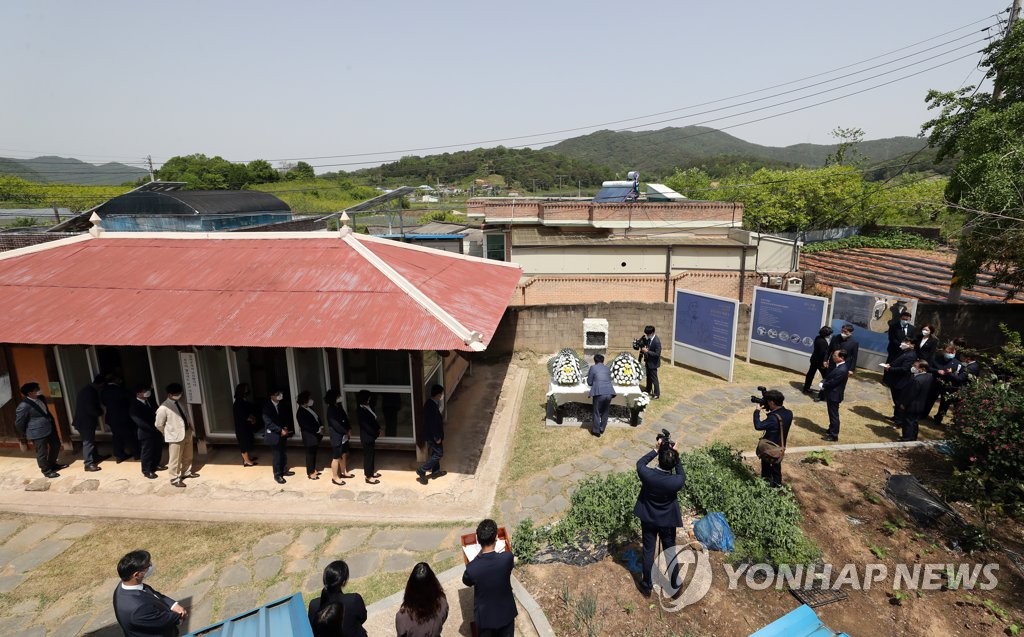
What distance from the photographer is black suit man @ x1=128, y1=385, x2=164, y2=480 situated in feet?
26.1

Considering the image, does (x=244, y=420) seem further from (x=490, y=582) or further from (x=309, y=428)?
(x=490, y=582)

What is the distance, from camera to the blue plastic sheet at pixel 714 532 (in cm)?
605

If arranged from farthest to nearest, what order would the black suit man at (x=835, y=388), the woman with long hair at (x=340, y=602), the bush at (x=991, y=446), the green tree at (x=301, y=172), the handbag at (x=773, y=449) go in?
the green tree at (x=301, y=172), the black suit man at (x=835, y=388), the handbag at (x=773, y=449), the bush at (x=991, y=446), the woman with long hair at (x=340, y=602)

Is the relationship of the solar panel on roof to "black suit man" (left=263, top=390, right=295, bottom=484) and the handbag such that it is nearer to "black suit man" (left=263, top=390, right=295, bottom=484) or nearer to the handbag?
the handbag

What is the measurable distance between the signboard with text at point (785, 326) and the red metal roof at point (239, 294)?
6668mm

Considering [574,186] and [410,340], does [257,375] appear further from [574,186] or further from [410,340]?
[574,186]

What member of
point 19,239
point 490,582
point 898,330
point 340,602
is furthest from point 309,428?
point 19,239

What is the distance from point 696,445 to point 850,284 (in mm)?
16926

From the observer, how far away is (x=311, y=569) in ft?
20.5

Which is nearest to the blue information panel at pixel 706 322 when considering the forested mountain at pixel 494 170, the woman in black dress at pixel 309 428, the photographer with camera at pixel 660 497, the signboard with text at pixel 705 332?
the signboard with text at pixel 705 332

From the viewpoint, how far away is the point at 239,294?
862cm

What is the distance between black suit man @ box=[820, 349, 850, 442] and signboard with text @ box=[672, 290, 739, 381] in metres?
3.14

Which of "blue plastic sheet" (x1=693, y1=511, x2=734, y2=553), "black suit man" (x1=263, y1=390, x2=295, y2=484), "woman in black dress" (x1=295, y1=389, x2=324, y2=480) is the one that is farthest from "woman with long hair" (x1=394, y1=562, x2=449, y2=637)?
"black suit man" (x1=263, y1=390, x2=295, y2=484)

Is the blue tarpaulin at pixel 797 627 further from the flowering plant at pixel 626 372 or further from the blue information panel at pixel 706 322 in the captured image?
the blue information panel at pixel 706 322
